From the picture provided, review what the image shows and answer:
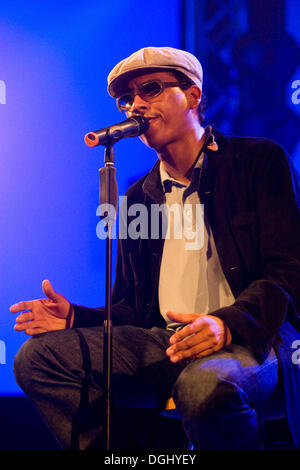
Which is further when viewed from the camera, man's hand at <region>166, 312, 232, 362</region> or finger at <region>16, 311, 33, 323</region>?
finger at <region>16, 311, 33, 323</region>

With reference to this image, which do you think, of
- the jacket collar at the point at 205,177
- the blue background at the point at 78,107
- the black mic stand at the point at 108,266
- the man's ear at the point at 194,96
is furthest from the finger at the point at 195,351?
the blue background at the point at 78,107

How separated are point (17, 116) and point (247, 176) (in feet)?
5.18

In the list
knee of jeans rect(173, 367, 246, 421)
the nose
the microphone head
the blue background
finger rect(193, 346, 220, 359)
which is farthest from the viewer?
the blue background

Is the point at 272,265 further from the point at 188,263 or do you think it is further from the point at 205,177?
the point at 205,177

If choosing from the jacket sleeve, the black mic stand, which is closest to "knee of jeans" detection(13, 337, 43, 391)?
the black mic stand

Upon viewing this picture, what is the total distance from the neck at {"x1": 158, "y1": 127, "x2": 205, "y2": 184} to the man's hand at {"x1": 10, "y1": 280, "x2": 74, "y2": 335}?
0.76 meters

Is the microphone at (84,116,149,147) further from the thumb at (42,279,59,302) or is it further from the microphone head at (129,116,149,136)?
the thumb at (42,279,59,302)

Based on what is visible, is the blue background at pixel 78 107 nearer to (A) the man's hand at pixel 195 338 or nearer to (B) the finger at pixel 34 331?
(B) the finger at pixel 34 331

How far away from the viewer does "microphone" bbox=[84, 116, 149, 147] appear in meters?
1.63

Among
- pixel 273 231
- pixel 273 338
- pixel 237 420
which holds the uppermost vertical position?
pixel 273 231

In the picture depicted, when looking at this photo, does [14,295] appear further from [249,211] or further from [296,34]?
[296,34]

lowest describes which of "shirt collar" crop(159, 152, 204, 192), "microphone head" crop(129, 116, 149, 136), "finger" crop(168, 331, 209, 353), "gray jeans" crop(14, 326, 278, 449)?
"gray jeans" crop(14, 326, 278, 449)

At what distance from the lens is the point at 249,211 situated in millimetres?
1926

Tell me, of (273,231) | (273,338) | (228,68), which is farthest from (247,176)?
(228,68)
